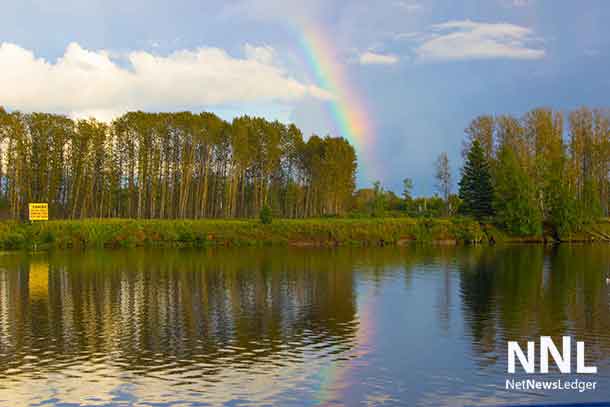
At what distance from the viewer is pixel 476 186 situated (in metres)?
104

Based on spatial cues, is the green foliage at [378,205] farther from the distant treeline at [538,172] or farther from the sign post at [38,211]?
the sign post at [38,211]

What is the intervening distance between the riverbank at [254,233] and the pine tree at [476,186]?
13.3ft

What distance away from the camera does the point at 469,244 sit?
313 feet

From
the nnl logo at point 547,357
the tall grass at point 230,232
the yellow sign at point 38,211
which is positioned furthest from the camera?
the yellow sign at point 38,211

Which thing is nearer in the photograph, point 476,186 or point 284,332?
point 284,332

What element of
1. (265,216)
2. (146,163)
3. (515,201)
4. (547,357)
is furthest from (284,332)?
(146,163)

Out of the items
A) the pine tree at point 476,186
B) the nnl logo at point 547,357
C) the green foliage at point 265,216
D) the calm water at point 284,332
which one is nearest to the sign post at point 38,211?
the green foliage at point 265,216

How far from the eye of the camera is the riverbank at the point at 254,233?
83250mm

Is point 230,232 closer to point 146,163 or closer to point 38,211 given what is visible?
point 146,163

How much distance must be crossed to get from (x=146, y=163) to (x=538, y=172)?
205 feet

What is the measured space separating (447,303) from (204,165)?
256 feet

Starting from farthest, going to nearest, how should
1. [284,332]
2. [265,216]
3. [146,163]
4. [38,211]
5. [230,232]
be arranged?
[146,163], [265,216], [230,232], [38,211], [284,332]

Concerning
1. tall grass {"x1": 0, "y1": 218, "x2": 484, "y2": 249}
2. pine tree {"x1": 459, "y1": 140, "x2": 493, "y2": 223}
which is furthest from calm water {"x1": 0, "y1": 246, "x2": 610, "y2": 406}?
pine tree {"x1": 459, "y1": 140, "x2": 493, "y2": 223}

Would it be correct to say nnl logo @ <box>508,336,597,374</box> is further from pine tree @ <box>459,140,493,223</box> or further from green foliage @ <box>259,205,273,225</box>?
pine tree @ <box>459,140,493,223</box>
